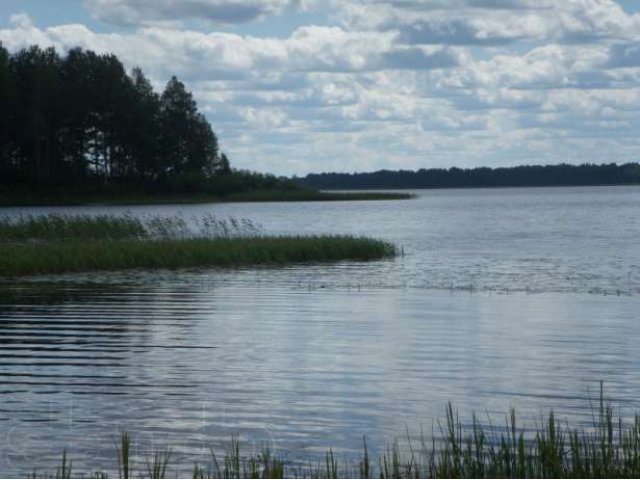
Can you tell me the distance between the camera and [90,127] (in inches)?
3848

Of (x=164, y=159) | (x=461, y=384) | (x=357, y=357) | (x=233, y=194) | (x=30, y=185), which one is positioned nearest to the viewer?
(x=461, y=384)

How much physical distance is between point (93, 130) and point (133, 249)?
66.8 m

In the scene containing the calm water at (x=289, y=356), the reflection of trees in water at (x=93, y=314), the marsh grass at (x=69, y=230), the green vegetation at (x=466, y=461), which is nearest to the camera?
the green vegetation at (x=466, y=461)

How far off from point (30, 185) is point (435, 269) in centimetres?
6355

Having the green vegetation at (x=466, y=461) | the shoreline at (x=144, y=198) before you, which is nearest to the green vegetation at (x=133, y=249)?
the green vegetation at (x=466, y=461)

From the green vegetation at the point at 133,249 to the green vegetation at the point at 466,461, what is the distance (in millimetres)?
21693

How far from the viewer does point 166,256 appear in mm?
34094

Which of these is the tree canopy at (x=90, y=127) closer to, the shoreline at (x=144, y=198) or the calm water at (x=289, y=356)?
the shoreline at (x=144, y=198)

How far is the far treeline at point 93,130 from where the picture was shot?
303 feet

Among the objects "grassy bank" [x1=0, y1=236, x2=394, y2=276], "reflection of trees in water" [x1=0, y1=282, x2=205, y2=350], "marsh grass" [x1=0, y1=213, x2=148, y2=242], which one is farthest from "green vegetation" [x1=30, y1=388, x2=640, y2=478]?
"marsh grass" [x1=0, y1=213, x2=148, y2=242]

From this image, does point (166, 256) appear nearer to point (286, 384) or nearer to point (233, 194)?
point (286, 384)

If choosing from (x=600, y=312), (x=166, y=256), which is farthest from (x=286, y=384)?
(x=166, y=256)

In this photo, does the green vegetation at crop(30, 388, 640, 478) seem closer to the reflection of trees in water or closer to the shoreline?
the reflection of trees in water

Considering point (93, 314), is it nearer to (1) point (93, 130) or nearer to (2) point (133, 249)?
(2) point (133, 249)
